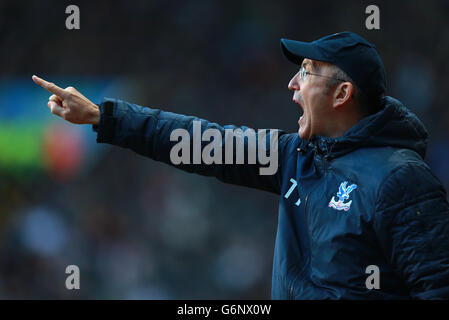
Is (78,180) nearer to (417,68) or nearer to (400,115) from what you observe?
(417,68)

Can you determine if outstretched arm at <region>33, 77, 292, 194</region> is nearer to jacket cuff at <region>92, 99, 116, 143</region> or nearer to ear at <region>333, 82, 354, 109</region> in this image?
jacket cuff at <region>92, 99, 116, 143</region>

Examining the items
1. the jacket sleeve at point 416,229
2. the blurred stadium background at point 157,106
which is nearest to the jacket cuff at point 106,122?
the jacket sleeve at point 416,229

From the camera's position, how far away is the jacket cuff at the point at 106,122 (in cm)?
203

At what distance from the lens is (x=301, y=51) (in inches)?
78.6

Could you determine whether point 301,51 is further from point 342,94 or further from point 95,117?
point 95,117

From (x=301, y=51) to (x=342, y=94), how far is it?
0.19 metres

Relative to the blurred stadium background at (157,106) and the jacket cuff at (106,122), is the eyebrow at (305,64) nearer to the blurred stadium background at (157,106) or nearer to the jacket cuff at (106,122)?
the jacket cuff at (106,122)

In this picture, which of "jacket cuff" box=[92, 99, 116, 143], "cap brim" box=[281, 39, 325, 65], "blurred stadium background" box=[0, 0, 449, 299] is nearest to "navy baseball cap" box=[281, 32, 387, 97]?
"cap brim" box=[281, 39, 325, 65]

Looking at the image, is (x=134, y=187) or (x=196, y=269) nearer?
(x=196, y=269)

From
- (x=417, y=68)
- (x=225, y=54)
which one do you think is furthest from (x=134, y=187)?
(x=417, y=68)

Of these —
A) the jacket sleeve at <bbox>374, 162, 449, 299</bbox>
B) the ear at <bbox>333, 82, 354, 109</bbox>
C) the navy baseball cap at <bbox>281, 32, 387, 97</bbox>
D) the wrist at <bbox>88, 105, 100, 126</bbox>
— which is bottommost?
the jacket sleeve at <bbox>374, 162, 449, 299</bbox>

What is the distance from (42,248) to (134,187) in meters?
1.19

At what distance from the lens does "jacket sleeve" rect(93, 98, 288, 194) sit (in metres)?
2.05

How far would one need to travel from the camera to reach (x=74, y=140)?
7348mm
